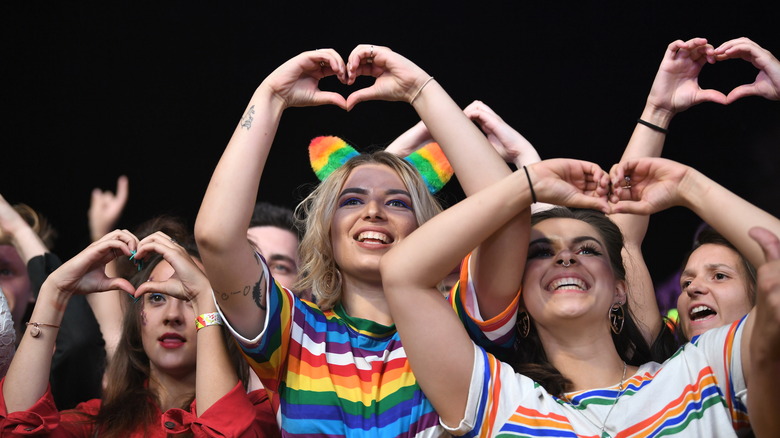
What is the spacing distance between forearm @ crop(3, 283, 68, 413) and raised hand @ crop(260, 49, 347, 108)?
0.86 meters

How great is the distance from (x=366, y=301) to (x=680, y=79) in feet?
3.66

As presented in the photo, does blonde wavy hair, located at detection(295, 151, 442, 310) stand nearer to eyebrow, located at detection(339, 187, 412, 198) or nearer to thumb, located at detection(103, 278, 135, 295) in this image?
eyebrow, located at detection(339, 187, 412, 198)

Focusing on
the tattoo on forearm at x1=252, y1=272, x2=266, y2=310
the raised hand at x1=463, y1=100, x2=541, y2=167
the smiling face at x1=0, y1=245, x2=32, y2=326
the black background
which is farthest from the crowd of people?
the black background

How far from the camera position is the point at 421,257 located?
6.22 ft

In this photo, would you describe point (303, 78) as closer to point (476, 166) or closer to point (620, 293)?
point (476, 166)

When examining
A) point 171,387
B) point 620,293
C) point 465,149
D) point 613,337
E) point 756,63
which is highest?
point 756,63

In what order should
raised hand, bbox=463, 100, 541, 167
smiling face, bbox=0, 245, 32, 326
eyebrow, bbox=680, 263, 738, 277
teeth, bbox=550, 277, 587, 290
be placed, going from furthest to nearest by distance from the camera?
1. smiling face, bbox=0, 245, 32, 326
2. raised hand, bbox=463, 100, 541, 167
3. eyebrow, bbox=680, 263, 738, 277
4. teeth, bbox=550, 277, 587, 290

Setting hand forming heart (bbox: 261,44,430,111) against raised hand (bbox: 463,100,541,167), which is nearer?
hand forming heart (bbox: 261,44,430,111)

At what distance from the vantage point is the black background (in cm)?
354

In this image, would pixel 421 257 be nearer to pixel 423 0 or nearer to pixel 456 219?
pixel 456 219

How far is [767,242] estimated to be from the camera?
5.30ft

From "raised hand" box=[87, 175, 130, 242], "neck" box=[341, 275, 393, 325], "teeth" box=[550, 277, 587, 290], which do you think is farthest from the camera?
"raised hand" box=[87, 175, 130, 242]

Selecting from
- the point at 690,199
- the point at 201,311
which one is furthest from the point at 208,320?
the point at 690,199

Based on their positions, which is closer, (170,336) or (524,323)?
(524,323)
